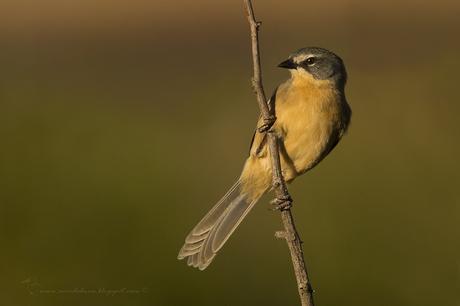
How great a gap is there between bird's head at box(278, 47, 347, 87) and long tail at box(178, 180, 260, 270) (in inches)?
32.1

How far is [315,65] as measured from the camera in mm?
5992

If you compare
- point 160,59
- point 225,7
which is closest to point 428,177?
point 160,59

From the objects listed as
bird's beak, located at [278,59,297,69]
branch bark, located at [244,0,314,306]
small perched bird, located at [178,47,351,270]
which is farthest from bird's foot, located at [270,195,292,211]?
bird's beak, located at [278,59,297,69]

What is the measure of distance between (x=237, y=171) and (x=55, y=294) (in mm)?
3336

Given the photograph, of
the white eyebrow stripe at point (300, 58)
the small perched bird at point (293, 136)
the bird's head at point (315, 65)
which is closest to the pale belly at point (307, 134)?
the small perched bird at point (293, 136)

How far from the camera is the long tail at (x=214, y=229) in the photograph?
5777 millimetres

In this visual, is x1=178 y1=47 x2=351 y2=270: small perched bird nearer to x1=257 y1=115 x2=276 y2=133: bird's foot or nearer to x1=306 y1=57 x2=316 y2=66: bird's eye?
x1=306 y1=57 x2=316 y2=66: bird's eye

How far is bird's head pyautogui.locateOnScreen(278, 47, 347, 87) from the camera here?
5.97 meters

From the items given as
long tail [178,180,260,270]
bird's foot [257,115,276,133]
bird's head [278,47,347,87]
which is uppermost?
bird's head [278,47,347,87]

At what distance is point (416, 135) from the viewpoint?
876 centimetres

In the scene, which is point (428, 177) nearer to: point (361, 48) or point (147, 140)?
point (147, 140)

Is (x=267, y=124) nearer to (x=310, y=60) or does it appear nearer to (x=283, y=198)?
(x=283, y=198)

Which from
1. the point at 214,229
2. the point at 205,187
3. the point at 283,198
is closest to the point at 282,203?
the point at 283,198

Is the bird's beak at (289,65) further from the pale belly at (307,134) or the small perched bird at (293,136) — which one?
the pale belly at (307,134)
